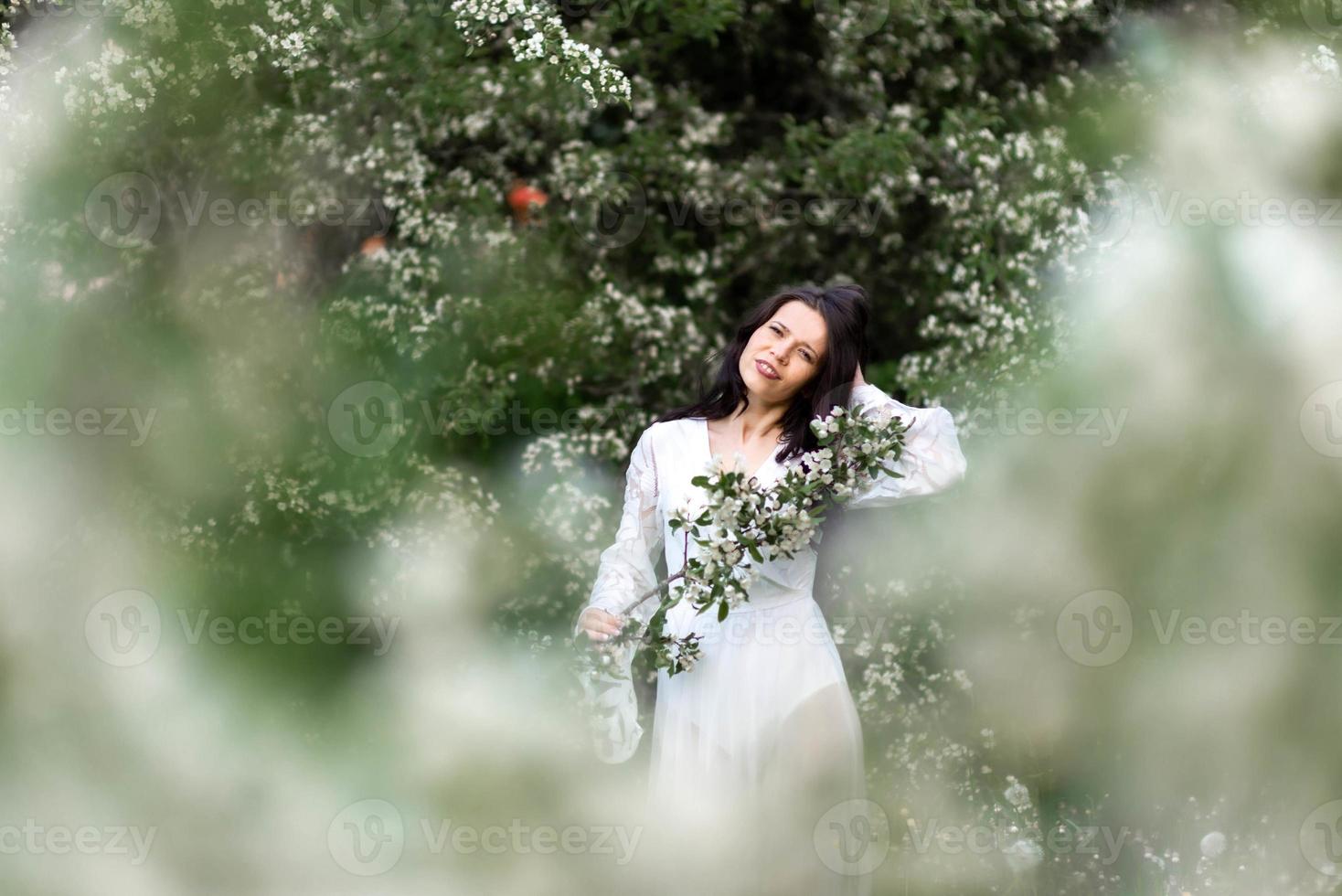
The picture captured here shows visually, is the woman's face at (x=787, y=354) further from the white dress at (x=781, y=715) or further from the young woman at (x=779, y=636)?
the white dress at (x=781, y=715)

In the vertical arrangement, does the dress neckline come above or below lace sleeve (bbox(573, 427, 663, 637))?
above

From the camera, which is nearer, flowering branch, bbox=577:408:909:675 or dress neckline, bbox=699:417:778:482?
flowering branch, bbox=577:408:909:675

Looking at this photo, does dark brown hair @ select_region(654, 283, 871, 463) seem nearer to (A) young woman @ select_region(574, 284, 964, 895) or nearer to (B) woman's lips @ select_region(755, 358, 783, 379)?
(A) young woman @ select_region(574, 284, 964, 895)

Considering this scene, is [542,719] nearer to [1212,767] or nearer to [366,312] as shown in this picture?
[366,312]

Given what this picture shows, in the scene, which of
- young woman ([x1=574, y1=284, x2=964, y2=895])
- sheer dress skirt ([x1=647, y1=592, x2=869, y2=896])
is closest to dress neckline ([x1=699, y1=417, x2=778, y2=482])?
young woman ([x1=574, y1=284, x2=964, y2=895])

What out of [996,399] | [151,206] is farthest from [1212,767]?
[151,206]

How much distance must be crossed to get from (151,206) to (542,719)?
253 cm

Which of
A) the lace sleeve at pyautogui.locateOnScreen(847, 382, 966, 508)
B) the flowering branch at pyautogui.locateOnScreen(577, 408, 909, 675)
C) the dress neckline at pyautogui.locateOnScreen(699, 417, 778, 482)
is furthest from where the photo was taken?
the dress neckline at pyautogui.locateOnScreen(699, 417, 778, 482)

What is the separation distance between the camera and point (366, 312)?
5555 millimetres

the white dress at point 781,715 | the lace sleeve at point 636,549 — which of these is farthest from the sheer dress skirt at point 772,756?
the lace sleeve at point 636,549

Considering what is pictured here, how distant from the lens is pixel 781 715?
11.5ft

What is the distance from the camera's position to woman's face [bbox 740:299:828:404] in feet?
11.7

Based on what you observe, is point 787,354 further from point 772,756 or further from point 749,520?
point 772,756

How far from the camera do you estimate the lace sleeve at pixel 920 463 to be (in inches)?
138
